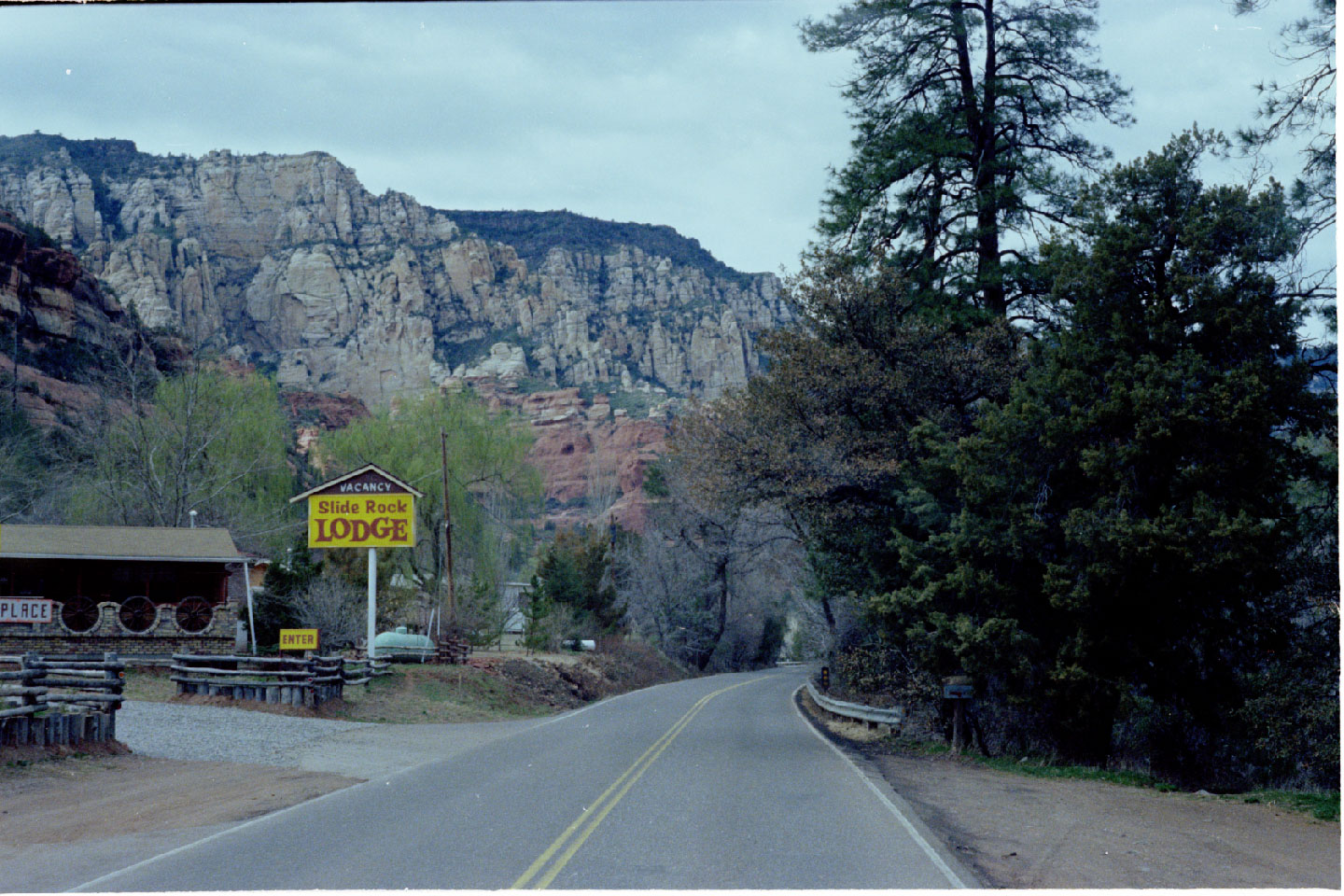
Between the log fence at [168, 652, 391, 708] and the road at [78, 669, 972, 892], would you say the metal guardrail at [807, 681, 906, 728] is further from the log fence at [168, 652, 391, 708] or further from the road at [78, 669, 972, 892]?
the log fence at [168, 652, 391, 708]

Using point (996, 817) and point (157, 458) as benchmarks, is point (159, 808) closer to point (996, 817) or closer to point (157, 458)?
point (996, 817)

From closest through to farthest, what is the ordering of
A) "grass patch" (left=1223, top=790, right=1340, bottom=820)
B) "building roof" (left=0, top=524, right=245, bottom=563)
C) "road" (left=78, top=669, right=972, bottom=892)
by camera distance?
"road" (left=78, top=669, right=972, bottom=892), "grass patch" (left=1223, top=790, right=1340, bottom=820), "building roof" (left=0, top=524, right=245, bottom=563)

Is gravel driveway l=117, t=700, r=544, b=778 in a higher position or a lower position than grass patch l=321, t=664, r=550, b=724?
higher

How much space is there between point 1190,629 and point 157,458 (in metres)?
42.1

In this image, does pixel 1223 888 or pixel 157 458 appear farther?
pixel 157 458

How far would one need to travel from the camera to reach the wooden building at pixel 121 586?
28.3 m

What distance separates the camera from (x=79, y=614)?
97.9ft

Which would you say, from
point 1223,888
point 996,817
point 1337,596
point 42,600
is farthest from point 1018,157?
point 42,600

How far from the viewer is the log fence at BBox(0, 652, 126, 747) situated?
551 inches

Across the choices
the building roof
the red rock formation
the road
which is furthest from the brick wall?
the red rock formation

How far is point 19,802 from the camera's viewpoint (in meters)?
11.5

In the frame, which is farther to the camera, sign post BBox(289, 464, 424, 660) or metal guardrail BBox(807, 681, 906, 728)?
sign post BBox(289, 464, 424, 660)

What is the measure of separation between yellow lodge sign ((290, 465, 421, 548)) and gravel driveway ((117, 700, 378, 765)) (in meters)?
9.44

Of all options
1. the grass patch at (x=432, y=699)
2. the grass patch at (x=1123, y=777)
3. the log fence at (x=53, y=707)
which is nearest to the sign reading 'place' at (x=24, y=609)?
the grass patch at (x=432, y=699)
